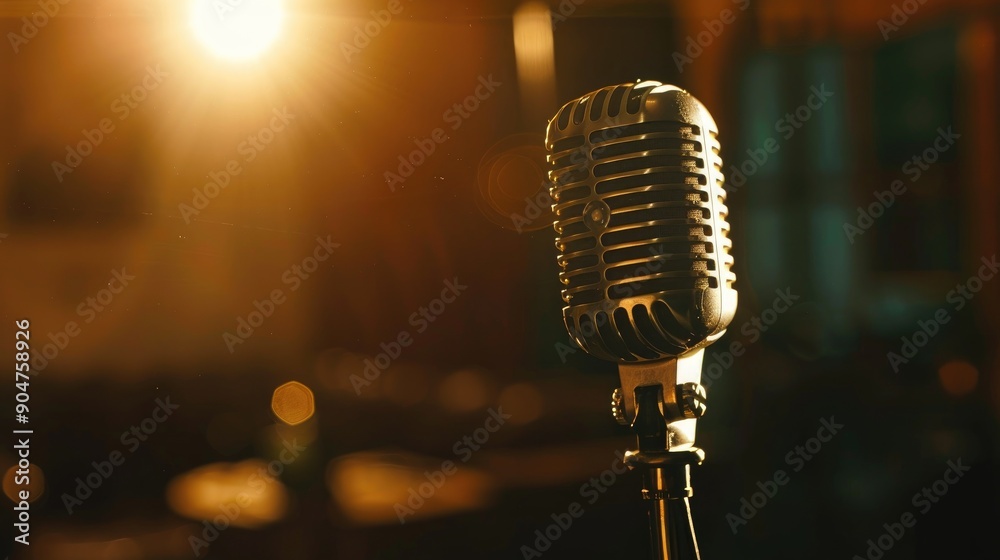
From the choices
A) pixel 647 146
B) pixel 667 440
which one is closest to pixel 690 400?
pixel 667 440

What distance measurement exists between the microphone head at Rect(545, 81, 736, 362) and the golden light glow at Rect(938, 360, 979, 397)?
214 centimetres

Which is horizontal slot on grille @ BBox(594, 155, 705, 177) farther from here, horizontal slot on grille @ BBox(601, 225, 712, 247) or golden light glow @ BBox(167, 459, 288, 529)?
golden light glow @ BBox(167, 459, 288, 529)

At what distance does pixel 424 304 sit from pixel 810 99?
1.59m

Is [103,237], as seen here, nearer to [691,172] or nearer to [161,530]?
[161,530]

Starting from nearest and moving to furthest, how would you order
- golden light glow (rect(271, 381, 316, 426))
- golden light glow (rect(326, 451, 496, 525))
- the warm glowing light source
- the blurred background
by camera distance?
the warm glowing light source < the blurred background < golden light glow (rect(326, 451, 496, 525)) < golden light glow (rect(271, 381, 316, 426))

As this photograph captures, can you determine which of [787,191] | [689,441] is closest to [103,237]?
[689,441]

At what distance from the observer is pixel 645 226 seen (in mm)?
833

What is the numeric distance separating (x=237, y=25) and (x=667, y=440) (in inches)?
63.6

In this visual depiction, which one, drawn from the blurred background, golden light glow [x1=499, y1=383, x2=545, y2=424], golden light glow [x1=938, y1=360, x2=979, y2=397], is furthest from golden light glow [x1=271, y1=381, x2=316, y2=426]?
golden light glow [x1=938, y1=360, x2=979, y2=397]

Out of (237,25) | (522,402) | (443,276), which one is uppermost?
(237,25)

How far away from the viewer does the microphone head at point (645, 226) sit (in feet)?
2.74

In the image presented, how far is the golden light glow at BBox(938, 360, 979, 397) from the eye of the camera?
262 centimetres

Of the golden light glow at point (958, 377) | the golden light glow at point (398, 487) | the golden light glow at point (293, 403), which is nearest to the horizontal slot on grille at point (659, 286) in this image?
the golden light glow at point (398, 487)

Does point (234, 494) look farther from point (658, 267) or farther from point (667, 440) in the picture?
point (658, 267)
